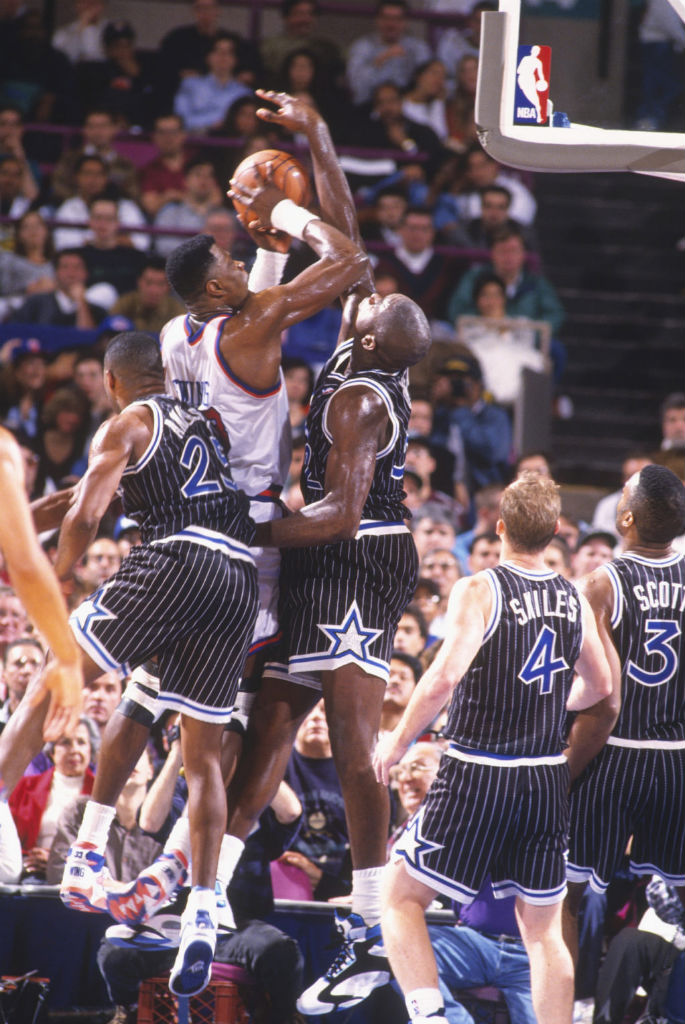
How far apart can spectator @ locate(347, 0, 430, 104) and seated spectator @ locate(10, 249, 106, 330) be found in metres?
4.04

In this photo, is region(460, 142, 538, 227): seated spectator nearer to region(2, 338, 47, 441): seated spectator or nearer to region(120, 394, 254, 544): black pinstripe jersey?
region(2, 338, 47, 441): seated spectator

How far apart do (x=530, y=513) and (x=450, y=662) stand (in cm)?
61

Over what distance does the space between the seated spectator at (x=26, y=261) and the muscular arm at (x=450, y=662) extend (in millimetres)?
7370

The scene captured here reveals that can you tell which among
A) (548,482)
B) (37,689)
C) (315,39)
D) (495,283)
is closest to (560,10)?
(495,283)

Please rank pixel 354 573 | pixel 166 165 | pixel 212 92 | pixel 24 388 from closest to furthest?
1. pixel 354 573
2. pixel 24 388
3. pixel 166 165
4. pixel 212 92

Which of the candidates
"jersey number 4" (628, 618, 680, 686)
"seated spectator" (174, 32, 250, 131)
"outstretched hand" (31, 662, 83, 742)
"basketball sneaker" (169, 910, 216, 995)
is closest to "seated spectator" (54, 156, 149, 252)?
"seated spectator" (174, 32, 250, 131)

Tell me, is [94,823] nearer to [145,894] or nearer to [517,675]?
[145,894]

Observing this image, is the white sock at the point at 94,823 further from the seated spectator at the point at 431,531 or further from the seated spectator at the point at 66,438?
the seated spectator at the point at 66,438

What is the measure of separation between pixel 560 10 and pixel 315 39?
437cm

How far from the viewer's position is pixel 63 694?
378 centimetres

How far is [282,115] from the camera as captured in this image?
5.64 m

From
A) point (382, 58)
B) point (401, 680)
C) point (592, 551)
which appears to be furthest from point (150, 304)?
point (401, 680)

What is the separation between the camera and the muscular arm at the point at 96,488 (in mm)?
4539

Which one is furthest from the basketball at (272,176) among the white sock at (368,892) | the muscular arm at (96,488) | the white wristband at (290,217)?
the white sock at (368,892)
